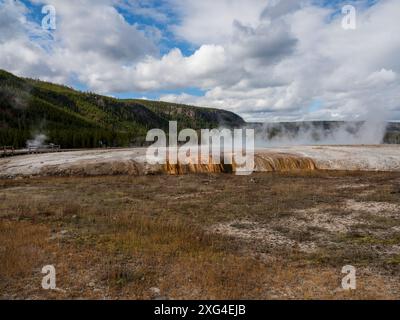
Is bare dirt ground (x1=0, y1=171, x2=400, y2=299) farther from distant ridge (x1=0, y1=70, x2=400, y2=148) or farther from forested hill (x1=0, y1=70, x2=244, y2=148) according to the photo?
forested hill (x1=0, y1=70, x2=244, y2=148)

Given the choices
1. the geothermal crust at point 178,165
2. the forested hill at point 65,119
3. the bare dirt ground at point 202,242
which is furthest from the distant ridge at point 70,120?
the bare dirt ground at point 202,242

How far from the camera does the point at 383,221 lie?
13664mm

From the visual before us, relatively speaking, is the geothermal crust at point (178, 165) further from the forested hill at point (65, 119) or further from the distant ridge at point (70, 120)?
the forested hill at point (65, 119)

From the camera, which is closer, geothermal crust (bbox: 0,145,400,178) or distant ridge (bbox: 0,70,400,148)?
geothermal crust (bbox: 0,145,400,178)

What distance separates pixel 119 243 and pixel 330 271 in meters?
6.73

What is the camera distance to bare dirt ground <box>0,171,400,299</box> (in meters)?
8.04

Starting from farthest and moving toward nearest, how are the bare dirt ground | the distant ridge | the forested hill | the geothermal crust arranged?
the distant ridge → the forested hill → the geothermal crust → the bare dirt ground

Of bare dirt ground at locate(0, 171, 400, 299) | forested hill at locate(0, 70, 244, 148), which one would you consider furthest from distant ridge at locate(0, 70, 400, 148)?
bare dirt ground at locate(0, 171, 400, 299)

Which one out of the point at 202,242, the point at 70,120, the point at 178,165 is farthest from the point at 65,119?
the point at 202,242

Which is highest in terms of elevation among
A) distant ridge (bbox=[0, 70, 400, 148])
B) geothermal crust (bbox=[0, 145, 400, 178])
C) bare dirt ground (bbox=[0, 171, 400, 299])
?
distant ridge (bbox=[0, 70, 400, 148])

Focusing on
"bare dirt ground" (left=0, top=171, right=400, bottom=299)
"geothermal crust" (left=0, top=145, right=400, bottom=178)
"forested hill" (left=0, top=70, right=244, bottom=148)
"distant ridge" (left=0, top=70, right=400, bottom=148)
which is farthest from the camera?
"distant ridge" (left=0, top=70, right=400, bottom=148)

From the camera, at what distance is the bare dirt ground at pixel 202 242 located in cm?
804
